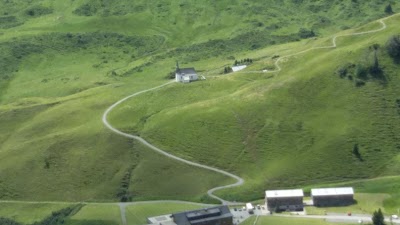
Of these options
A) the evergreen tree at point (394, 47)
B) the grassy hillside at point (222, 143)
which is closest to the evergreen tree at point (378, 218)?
the grassy hillside at point (222, 143)

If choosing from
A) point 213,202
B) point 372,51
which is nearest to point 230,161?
point 213,202

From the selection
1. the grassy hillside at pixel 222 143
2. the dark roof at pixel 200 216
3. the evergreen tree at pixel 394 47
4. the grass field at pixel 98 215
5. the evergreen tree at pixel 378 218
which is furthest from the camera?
the evergreen tree at pixel 394 47

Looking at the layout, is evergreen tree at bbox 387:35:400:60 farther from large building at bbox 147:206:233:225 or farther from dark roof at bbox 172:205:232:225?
dark roof at bbox 172:205:232:225

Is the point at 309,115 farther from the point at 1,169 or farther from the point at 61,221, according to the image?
the point at 1,169

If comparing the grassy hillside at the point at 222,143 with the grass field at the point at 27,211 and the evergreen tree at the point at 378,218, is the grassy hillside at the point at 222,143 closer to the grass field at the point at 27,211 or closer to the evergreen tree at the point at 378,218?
the grass field at the point at 27,211

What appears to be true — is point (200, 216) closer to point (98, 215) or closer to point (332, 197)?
point (98, 215)

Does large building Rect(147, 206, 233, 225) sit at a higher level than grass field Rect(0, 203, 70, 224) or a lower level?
lower

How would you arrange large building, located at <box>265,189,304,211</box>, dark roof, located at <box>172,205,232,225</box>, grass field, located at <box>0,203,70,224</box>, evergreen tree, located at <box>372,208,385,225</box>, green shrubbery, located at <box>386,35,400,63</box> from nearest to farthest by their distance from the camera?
evergreen tree, located at <box>372,208,385,225</box>
dark roof, located at <box>172,205,232,225</box>
large building, located at <box>265,189,304,211</box>
grass field, located at <box>0,203,70,224</box>
green shrubbery, located at <box>386,35,400,63</box>

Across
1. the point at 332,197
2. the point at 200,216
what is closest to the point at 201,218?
the point at 200,216

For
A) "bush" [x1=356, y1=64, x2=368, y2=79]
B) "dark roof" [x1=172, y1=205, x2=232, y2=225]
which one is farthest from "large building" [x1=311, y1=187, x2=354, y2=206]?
"bush" [x1=356, y1=64, x2=368, y2=79]
